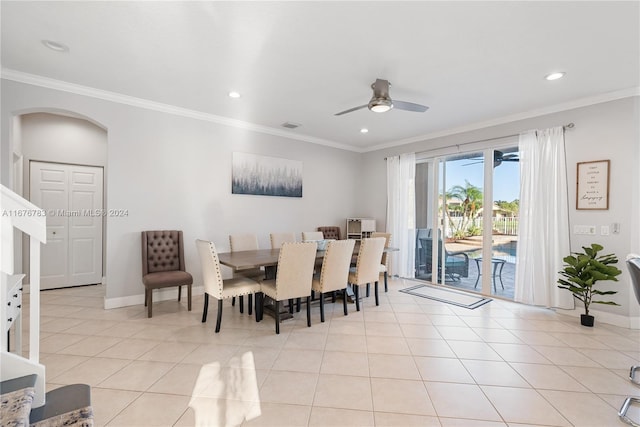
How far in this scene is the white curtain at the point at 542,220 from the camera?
389cm

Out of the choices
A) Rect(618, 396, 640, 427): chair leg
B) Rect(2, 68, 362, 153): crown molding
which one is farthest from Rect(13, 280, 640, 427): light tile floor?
Rect(2, 68, 362, 153): crown molding

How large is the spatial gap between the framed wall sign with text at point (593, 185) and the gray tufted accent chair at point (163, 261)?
5.21 m

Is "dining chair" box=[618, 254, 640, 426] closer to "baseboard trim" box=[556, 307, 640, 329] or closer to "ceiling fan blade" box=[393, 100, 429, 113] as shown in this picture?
"baseboard trim" box=[556, 307, 640, 329]

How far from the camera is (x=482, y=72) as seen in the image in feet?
10.1

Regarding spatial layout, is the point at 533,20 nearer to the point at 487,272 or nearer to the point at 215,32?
the point at 215,32

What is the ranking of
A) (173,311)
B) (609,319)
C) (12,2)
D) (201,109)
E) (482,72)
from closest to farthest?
(12,2), (482,72), (609,319), (173,311), (201,109)

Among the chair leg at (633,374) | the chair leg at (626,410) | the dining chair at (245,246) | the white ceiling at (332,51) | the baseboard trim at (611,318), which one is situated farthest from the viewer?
the dining chair at (245,246)

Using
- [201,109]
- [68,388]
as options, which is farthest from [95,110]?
[68,388]

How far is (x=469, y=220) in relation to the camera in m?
5.02

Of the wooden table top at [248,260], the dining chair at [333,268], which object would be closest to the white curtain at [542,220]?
the dining chair at [333,268]

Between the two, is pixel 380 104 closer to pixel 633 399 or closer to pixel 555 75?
pixel 555 75

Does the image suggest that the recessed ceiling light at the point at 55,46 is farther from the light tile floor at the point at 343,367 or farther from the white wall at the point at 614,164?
the white wall at the point at 614,164

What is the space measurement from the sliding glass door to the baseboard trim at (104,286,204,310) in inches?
165

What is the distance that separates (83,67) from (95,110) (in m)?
0.75
